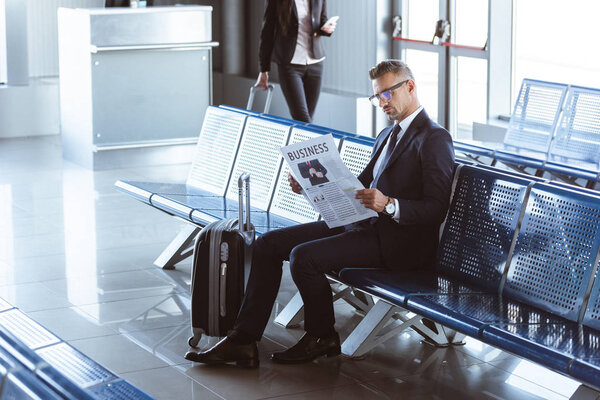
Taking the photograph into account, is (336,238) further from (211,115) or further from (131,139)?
(131,139)

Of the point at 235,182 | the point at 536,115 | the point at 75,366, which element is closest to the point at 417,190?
the point at 235,182

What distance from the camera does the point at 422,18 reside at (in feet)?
34.6

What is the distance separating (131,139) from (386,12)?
3.06 meters

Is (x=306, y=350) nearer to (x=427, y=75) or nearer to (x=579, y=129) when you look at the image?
(x=579, y=129)

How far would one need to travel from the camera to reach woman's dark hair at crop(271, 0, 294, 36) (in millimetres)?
8016

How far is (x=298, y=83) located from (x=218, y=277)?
3693mm

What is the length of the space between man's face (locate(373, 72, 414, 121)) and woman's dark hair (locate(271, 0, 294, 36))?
11.4 feet

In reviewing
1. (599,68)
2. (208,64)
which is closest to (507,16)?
(599,68)

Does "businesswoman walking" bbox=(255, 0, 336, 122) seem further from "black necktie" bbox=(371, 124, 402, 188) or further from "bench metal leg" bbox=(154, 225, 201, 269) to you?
"black necktie" bbox=(371, 124, 402, 188)

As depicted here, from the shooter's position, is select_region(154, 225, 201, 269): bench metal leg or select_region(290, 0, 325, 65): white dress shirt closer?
select_region(154, 225, 201, 269): bench metal leg

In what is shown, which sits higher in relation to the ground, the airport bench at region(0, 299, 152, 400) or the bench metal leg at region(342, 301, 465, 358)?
the airport bench at region(0, 299, 152, 400)

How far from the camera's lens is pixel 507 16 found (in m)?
9.50

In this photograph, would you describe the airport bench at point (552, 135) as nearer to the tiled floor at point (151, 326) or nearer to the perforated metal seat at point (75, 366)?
the tiled floor at point (151, 326)

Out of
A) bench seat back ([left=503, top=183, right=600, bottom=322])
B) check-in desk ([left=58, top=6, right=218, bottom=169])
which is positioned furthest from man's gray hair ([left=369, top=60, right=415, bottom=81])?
check-in desk ([left=58, top=6, right=218, bottom=169])
